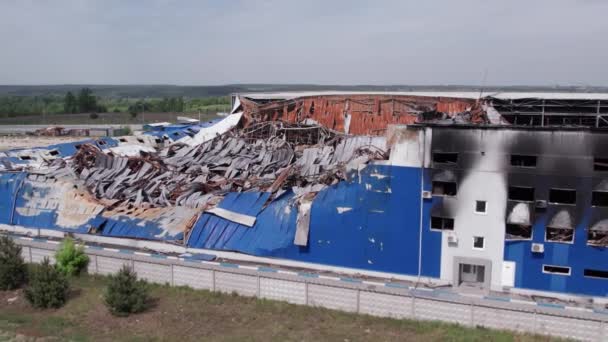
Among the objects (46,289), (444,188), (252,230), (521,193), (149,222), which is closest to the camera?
(46,289)

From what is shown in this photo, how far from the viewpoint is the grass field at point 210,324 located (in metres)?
15.9

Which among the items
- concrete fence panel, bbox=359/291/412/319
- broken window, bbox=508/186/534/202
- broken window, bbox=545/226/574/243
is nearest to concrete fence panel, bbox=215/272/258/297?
concrete fence panel, bbox=359/291/412/319

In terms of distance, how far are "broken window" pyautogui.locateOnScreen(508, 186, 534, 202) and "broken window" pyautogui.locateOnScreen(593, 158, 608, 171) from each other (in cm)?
224

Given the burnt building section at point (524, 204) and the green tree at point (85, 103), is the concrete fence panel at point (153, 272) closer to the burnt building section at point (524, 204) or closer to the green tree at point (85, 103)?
the burnt building section at point (524, 204)

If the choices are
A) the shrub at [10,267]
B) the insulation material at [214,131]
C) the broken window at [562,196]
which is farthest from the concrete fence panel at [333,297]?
the insulation material at [214,131]

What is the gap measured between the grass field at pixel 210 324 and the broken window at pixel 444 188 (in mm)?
5570

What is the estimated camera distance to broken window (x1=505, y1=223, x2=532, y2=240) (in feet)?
63.0

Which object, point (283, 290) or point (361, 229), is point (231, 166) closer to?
point (361, 229)

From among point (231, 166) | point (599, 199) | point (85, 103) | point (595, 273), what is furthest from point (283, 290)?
point (85, 103)

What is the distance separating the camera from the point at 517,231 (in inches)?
762

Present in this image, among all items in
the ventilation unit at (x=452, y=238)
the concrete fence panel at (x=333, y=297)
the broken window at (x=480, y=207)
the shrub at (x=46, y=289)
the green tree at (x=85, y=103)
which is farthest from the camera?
the green tree at (x=85, y=103)

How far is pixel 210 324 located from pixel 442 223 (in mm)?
9557

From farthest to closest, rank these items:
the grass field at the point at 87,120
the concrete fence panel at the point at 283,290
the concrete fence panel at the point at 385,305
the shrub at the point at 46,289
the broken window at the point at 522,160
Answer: the grass field at the point at 87,120, the broken window at the point at 522,160, the shrub at the point at 46,289, the concrete fence panel at the point at 283,290, the concrete fence panel at the point at 385,305

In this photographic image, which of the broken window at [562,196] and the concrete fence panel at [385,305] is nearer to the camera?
the concrete fence panel at [385,305]
